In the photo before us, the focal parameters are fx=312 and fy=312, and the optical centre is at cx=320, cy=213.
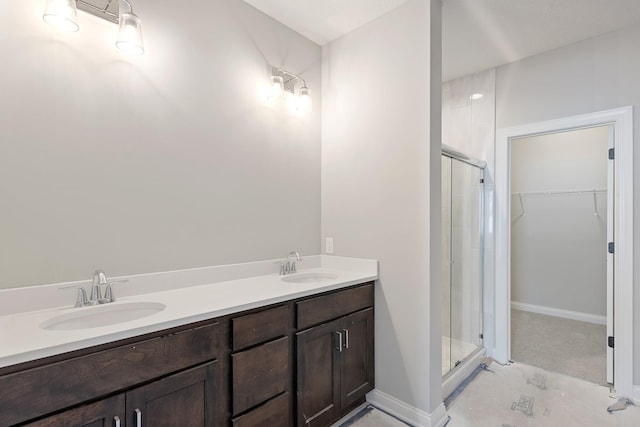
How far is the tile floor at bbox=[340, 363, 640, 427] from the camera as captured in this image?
1959 mm

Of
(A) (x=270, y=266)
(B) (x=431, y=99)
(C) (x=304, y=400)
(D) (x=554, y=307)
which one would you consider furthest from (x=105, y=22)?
(D) (x=554, y=307)

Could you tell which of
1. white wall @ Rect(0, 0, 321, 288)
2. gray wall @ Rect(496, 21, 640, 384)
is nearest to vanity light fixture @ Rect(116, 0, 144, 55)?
white wall @ Rect(0, 0, 321, 288)

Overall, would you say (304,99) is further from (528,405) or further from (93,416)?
(528,405)

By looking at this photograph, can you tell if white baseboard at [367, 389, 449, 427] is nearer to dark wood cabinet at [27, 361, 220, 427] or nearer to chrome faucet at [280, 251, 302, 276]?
chrome faucet at [280, 251, 302, 276]

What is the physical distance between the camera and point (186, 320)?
1.23 meters

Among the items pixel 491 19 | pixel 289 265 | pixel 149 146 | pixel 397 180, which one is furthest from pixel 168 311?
pixel 491 19

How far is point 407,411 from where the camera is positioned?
198 cm

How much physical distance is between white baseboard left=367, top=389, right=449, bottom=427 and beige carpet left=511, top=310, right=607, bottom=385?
4.40 ft

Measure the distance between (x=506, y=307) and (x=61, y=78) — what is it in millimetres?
3494

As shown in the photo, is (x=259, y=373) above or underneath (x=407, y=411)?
above

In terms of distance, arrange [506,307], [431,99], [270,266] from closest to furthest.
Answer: [431,99] → [270,266] → [506,307]

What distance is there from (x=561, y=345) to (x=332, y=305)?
2.77 metres

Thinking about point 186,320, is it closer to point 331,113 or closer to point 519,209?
point 331,113

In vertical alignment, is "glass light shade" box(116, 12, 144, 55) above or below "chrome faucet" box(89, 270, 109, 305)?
above
